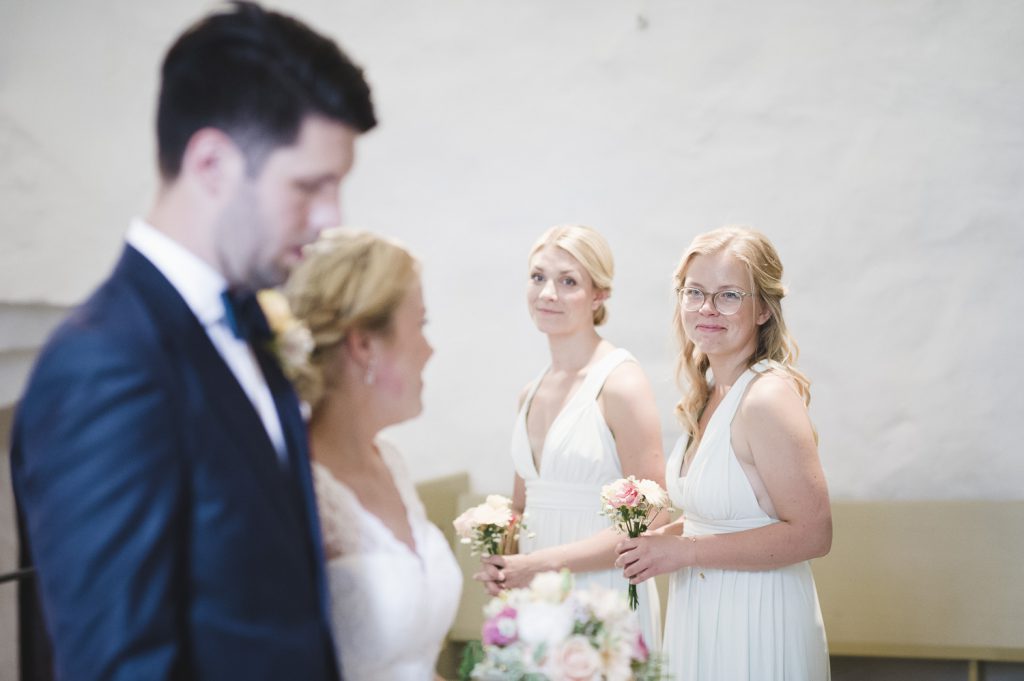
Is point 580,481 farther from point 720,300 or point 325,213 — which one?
point 325,213

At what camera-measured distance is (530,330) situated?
5309 mm

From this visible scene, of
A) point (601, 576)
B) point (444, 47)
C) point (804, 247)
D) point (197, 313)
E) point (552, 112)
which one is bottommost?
point (601, 576)

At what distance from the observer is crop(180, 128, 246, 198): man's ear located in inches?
51.2

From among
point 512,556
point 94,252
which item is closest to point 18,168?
point 94,252

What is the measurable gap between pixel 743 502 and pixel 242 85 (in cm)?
205

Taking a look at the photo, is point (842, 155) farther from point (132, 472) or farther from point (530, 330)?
point (132, 472)

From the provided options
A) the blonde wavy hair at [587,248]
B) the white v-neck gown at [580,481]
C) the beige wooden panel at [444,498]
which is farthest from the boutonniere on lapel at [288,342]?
the beige wooden panel at [444,498]

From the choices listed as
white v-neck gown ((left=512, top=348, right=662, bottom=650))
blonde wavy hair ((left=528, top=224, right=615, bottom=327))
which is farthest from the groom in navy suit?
blonde wavy hair ((left=528, top=224, right=615, bottom=327))

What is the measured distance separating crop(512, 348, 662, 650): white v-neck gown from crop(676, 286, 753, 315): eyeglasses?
0.45 m

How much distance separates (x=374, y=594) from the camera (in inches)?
67.5

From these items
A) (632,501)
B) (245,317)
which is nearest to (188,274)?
(245,317)

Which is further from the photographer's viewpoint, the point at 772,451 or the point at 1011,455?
the point at 1011,455

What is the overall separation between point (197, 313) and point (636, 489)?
1.84 m

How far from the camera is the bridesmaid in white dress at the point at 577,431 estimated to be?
126 inches
